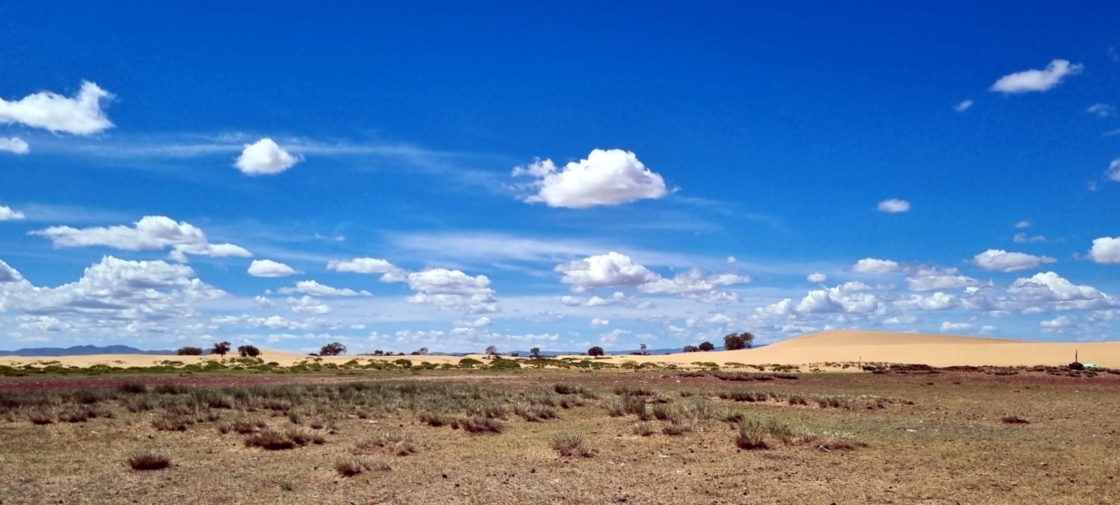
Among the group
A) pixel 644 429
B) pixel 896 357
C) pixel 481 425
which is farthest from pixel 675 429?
pixel 896 357

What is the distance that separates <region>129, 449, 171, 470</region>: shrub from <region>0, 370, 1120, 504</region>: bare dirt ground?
0.21 metres

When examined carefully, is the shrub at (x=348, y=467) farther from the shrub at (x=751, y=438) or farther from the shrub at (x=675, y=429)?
the shrub at (x=751, y=438)

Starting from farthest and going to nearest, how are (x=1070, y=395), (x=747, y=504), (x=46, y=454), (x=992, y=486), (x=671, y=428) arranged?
(x=1070, y=395) < (x=671, y=428) < (x=46, y=454) < (x=992, y=486) < (x=747, y=504)

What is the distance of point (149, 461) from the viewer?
15273 mm

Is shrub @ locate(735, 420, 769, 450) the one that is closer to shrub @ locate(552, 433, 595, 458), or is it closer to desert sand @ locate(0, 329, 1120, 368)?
shrub @ locate(552, 433, 595, 458)

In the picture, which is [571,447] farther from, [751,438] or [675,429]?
[751,438]

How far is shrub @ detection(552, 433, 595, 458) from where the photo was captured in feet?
54.8

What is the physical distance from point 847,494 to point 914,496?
942mm

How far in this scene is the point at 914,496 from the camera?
1248 cm

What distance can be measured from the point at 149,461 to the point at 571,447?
25.6 ft

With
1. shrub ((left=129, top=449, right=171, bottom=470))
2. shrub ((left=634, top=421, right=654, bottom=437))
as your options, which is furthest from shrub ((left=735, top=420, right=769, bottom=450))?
shrub ((left=129, top=449, right=171, bottom=470))

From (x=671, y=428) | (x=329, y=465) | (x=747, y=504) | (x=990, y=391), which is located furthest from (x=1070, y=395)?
(x=329, y=465)

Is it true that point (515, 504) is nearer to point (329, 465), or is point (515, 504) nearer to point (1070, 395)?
point (329, 465)

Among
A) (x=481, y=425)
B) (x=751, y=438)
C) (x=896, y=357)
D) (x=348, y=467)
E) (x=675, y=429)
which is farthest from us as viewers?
(x=896, y=357)
